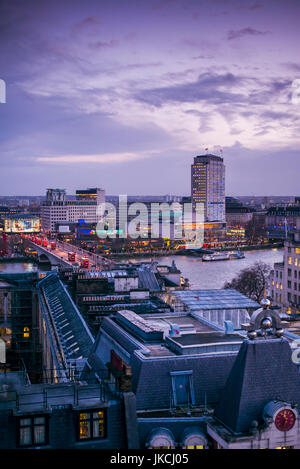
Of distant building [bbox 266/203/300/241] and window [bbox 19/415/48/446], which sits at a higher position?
distant building [bbox 266/203/300/241]

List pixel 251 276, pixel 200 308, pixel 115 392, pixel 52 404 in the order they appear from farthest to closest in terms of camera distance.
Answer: pixel 251 276 → pixel 200 308 → pixel 115 392 → pixel 52 404

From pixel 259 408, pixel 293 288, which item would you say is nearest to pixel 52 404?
pixel 259 408

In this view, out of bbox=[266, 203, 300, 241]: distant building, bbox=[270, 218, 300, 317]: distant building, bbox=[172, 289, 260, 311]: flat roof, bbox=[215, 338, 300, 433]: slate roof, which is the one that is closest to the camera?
bbox=[215, 338, 300, 433]: slate roof

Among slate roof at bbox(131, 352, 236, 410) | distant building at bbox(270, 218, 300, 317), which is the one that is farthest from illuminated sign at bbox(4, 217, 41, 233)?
slate roof at bbox(131, 352, 236, 410)

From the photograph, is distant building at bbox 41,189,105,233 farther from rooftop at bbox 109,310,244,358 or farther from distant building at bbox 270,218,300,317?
rooftop at bbox 109,310,244,358

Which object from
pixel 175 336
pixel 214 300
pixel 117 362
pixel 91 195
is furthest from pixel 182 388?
pixel 91 195

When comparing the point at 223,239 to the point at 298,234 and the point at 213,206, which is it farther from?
the point at 298,234

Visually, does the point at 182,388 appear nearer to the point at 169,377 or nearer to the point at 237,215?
the point at 169,377
